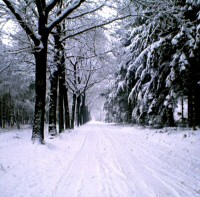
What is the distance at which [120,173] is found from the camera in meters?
5.11

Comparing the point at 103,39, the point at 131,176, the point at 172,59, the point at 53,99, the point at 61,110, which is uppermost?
the point at 103,39

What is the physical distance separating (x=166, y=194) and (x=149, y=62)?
1065 cm

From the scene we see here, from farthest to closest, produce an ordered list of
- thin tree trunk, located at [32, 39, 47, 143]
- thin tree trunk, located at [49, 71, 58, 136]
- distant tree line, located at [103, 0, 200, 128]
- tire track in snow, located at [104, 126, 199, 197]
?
1. thin tree trunk, located at [49, 71, 58, 136]
2. distant tree line, located at [103, 0, 200, 128]
3. thin tree trunk, located at [32, 39, 47, 143]
4. tire track in snow, located at [104, 126, 199, 197]

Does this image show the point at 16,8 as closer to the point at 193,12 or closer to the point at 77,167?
the point at 77,167

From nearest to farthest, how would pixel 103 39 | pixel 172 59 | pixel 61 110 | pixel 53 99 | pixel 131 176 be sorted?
pixel 131 176 → pixel 53 99 → pixel 172 59 → pixel 103 39 → pixel 61 110

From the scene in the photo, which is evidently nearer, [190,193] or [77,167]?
[190,193]

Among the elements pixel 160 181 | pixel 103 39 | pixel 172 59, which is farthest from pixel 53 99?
pixel 160 181

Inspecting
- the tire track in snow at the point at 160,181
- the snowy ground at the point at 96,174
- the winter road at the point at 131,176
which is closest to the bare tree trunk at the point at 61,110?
the snowy ground at the point at 96,174

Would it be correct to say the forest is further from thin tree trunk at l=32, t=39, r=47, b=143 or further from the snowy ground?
the snowy ground

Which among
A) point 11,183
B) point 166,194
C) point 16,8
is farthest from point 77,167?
point 16,8

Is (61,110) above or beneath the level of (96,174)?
above

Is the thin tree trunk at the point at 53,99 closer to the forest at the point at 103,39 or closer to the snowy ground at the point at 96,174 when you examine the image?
the forest at the point at 103,39

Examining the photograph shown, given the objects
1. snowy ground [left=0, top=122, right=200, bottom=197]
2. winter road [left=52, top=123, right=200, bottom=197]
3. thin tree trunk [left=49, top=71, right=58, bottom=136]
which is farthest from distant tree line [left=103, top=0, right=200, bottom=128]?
thin tree trunk [left=49, top=71, right=58, bottom=136]

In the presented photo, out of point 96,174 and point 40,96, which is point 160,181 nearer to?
point 96,174
